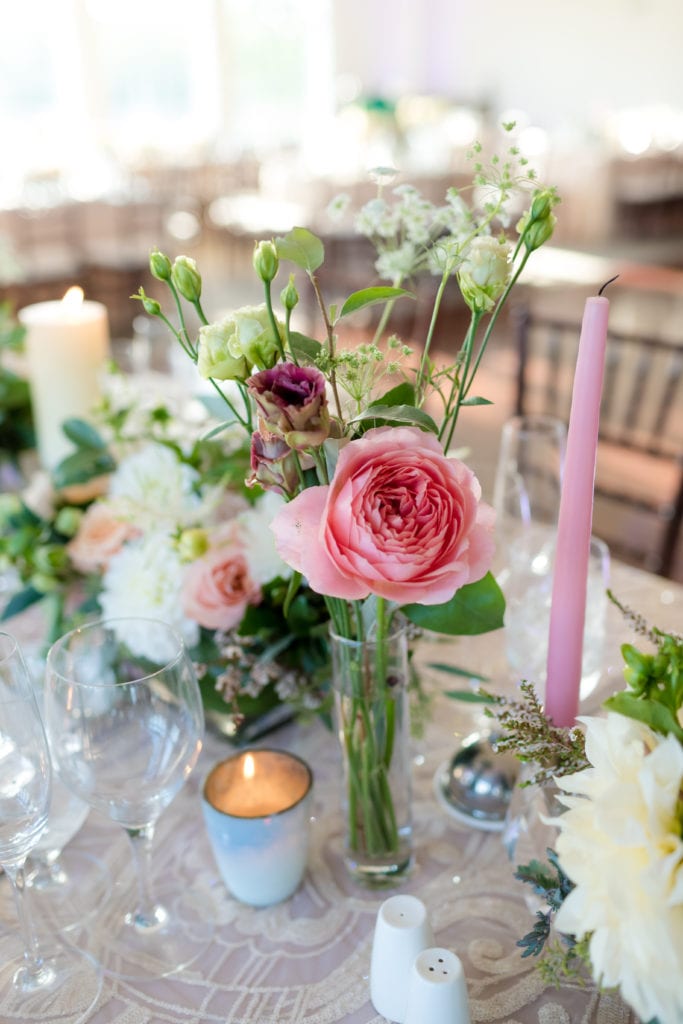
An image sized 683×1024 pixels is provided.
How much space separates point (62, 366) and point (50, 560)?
0.32m

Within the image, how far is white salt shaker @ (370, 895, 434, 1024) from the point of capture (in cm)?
53

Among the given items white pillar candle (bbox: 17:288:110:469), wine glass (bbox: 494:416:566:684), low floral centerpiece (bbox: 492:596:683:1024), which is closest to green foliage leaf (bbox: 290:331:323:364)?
low floral centerpiece (bbox: 492:596:683:1024)

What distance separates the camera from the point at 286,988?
1.92 ft

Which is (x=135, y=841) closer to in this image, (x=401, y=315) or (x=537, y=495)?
(x=537, y=495)

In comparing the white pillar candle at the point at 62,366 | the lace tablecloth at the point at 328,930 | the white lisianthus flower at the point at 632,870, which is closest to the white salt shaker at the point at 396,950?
the lace tablecloth at the point at 328,930

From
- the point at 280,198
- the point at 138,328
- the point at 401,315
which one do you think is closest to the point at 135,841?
the point at 138,328

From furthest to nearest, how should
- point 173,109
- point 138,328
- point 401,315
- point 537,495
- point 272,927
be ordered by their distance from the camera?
point 173,109, point 401,315, point 138,328, point 537,495, point 272,927

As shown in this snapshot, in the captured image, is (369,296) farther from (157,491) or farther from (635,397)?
(635,397)

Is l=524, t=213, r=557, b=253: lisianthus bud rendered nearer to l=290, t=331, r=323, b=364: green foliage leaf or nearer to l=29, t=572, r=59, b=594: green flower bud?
l=290, t=331, r=323, b=364: green foliage leaf

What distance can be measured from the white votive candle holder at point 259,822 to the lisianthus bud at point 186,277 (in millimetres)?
352

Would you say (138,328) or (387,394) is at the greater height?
(387,394)

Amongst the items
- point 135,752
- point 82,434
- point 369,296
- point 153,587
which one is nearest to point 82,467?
point 82,434

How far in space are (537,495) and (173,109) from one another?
914 centimetres

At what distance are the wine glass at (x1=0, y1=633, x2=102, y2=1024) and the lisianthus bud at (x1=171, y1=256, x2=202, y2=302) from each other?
234mm
